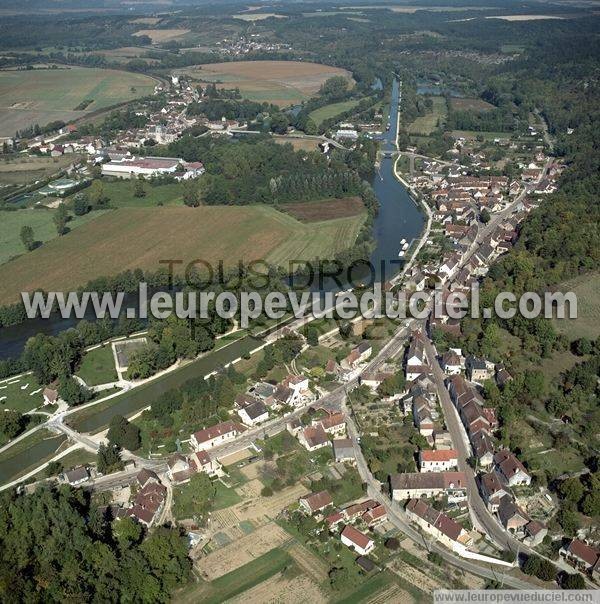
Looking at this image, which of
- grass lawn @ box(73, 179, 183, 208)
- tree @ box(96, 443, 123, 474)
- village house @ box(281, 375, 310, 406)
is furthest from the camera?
grass lawn @ box(73, 179, 183, 208)

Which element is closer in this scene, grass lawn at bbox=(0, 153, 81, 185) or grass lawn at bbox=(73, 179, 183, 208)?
grass lawn at bbox=(73, 179, 183, 208)

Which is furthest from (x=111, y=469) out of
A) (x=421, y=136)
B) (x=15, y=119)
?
(x=15, y=119)

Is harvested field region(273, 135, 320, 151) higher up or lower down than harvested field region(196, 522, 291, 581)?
higher up

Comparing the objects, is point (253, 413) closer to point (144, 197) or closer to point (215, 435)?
point (215, 435)

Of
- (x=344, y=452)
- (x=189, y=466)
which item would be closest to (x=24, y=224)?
(x=189, y=466)

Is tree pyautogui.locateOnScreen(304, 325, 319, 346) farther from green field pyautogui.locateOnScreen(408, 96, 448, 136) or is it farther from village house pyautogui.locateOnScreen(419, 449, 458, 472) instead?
green field pyautogui.locateOnScreen(408, 96, 448, 136)

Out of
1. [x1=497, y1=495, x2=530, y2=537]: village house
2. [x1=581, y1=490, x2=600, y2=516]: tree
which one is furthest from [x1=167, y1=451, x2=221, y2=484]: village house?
[x1=581, y1=490, x2=600, y2=516]: tree

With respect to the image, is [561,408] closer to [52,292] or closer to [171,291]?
[171,291]
